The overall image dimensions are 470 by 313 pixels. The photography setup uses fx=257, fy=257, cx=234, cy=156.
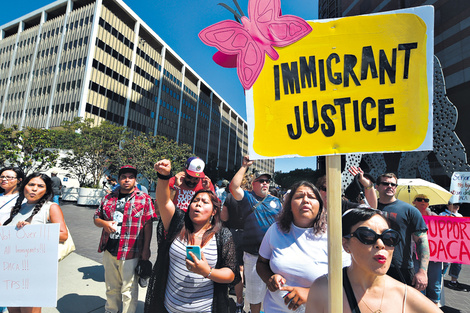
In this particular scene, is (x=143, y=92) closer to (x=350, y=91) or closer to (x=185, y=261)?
(x=185, y=261)

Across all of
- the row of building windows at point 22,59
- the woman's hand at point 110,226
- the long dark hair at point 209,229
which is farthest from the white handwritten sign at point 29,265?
the row of building windows at point 22,59

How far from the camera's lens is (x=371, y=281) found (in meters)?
1.15

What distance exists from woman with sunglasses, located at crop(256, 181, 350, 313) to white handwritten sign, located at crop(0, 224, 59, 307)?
180 cm

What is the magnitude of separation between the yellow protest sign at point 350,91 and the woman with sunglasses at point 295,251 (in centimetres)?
77

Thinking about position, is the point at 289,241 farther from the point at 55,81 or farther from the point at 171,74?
the point at 171,74

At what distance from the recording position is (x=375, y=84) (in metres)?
1.33

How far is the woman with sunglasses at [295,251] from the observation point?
171 cm

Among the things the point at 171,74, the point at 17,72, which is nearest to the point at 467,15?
the point at 171,74

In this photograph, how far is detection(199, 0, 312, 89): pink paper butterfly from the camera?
1407 mm

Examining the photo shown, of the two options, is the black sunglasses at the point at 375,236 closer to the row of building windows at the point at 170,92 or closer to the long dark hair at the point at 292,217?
the long dark hair at the point at 292,217

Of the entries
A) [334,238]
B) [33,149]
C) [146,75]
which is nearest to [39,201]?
[334,238]

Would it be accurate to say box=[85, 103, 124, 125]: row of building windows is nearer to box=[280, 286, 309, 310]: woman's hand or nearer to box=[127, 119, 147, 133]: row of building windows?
box=[127, 119, 147, 133]: row of building windows

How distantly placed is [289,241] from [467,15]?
23578 mm

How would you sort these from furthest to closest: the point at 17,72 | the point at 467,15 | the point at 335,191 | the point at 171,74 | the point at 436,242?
the point at 171,74 < the point at 17,72 < the point at 467,15 < the point at 436,242 < the point at 335,191
